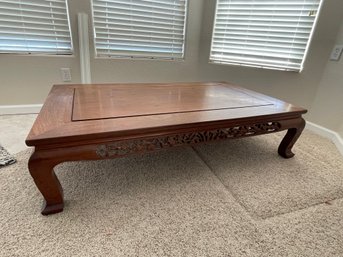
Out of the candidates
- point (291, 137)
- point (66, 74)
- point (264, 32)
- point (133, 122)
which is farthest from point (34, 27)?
point (291, 137)

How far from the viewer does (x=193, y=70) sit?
266 cm

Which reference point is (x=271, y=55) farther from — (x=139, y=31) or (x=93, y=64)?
(x=93, y=64)

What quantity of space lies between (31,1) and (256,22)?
84.1 inches

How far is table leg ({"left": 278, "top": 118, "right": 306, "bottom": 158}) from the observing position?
1.41m

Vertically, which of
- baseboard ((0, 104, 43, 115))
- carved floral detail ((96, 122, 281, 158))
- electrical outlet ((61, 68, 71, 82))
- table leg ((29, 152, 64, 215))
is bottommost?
baseboard ((0, 104, 43, 115))

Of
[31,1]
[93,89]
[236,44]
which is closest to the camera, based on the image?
[93,89]

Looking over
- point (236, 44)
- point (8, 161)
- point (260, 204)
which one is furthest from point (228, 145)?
point (8, 161)

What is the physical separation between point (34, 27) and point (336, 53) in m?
2.70

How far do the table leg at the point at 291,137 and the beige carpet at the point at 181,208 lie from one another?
0.24 ft

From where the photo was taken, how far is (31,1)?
1868mm

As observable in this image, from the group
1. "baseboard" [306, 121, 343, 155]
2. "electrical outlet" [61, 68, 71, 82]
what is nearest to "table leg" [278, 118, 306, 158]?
"baseboard" [306, 121, 343, 155]

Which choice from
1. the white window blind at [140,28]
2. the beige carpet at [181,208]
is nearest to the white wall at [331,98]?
the beige carpet at [181,208]

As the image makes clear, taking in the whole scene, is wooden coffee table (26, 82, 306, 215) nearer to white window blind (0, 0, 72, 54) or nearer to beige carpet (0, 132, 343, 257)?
beige carpet (0, 132, 343, 257)

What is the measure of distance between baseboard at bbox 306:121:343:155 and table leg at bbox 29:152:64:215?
2.04 m
